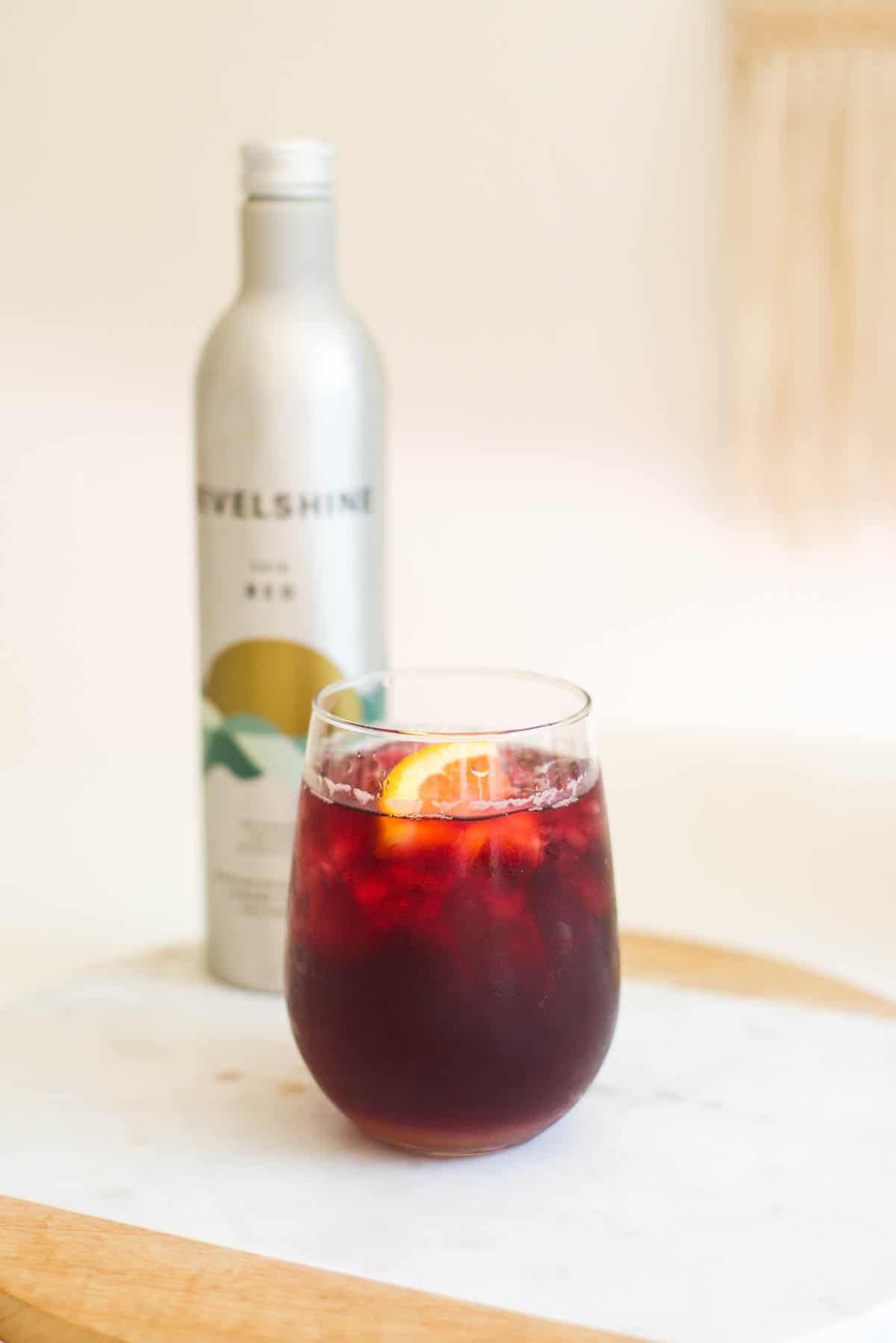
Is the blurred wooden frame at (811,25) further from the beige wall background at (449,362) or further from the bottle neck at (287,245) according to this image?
the bottle neck at (287,245)

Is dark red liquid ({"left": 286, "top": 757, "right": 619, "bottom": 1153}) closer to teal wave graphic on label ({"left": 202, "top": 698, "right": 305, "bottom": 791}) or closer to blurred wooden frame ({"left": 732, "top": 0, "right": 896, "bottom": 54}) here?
teal wave graphic on label ({"left": 202, "top": 698, "right": 305, "bottom": 791})

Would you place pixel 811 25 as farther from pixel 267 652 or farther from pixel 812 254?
pixel 267 652

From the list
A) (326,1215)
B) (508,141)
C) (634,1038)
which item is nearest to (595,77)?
(508,141)

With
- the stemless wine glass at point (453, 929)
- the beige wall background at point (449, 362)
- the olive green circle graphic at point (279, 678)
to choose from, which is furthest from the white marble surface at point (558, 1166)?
the beige wall background at point (449, 362)

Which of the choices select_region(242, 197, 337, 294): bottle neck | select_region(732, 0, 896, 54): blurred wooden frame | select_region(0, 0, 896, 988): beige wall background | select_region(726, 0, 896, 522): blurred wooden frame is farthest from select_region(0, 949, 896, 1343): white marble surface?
select_region(732, 0, 896, 54): blurred wooden frame

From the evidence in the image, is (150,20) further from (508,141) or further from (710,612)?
(710,612)

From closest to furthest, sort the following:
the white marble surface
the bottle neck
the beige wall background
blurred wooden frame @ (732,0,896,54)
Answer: the white marble surface → the bottle neck → blurred wooden frame @ (732,0,896,54) → the beige wall background

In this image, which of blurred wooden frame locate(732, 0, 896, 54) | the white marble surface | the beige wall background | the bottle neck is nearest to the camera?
the white marble surface
